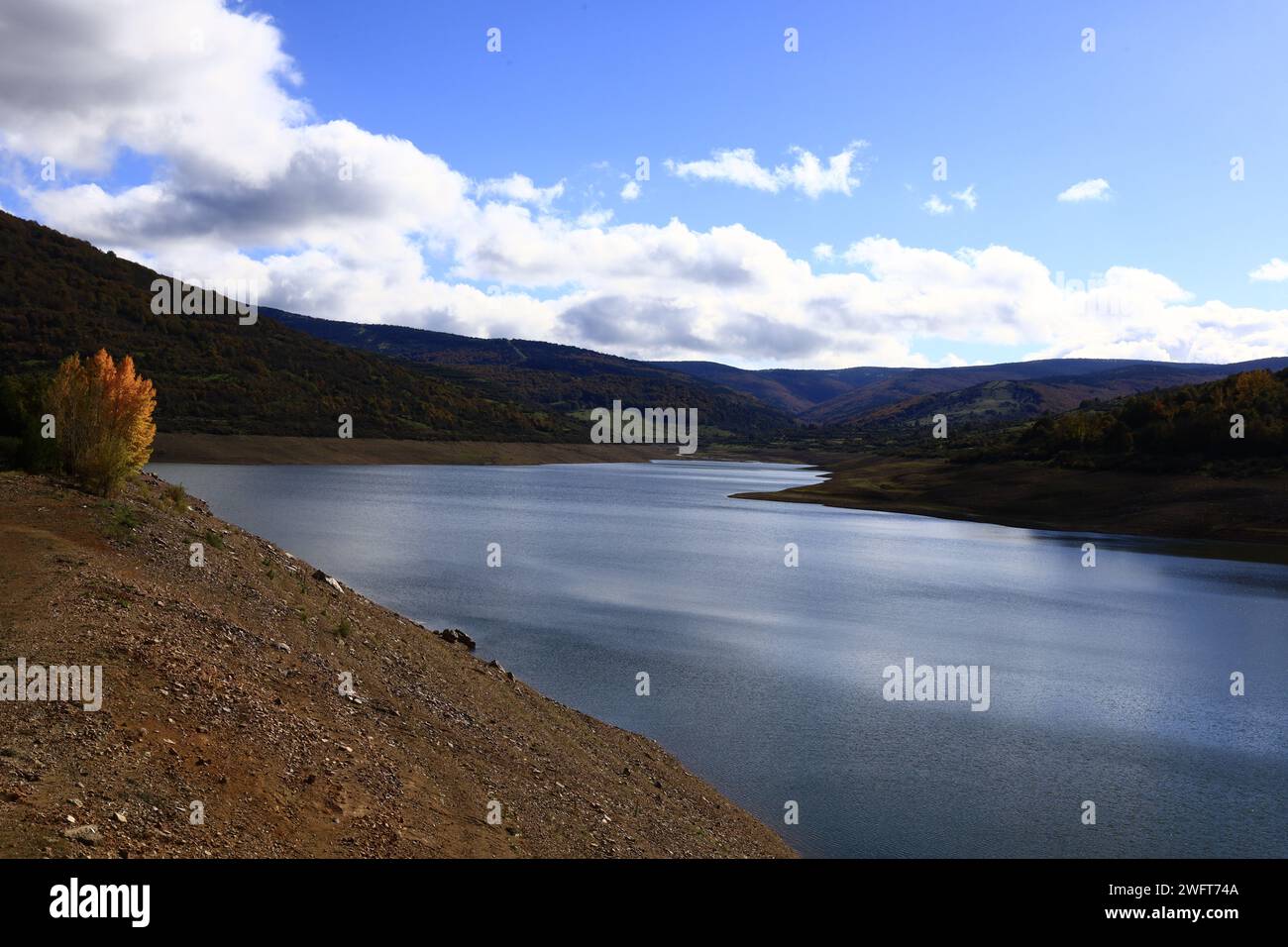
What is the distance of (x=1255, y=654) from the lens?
79.0 feet

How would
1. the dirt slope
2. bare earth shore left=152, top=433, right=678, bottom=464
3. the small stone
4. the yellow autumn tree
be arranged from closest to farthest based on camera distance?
the small stone, the dirt slope, the yellow autumn tree, bare earth shore left=152, top=433, right=678, bottom=464

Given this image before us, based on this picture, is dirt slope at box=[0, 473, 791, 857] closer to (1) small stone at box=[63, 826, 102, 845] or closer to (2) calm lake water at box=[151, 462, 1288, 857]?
(1) small stone at box=[63, 826, 102, 845]

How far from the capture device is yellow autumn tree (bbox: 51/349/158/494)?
1728 centimetres

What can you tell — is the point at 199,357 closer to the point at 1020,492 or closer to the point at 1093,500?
the point at 1020,492

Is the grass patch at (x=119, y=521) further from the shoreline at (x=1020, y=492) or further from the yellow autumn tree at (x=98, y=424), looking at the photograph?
the shoreline at (x=1020, y=492)

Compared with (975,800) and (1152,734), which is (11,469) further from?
(1152,734)

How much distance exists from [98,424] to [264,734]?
11.7 m

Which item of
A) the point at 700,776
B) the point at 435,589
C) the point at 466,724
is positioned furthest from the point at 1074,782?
the point at 435,589

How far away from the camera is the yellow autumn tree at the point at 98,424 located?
1728 cm

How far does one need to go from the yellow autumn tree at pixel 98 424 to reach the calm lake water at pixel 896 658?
8564mm

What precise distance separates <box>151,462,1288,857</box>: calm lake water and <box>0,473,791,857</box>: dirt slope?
2247 millimetres

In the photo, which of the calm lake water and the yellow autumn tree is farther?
the yellow autumn tree

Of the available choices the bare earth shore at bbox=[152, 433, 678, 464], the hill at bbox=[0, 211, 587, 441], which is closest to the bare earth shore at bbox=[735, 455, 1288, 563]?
the bare earth shore at bbox=[152, 433, 678, 464]

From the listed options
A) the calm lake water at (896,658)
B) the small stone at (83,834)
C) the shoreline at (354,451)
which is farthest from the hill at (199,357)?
the small stone at (83,834)
